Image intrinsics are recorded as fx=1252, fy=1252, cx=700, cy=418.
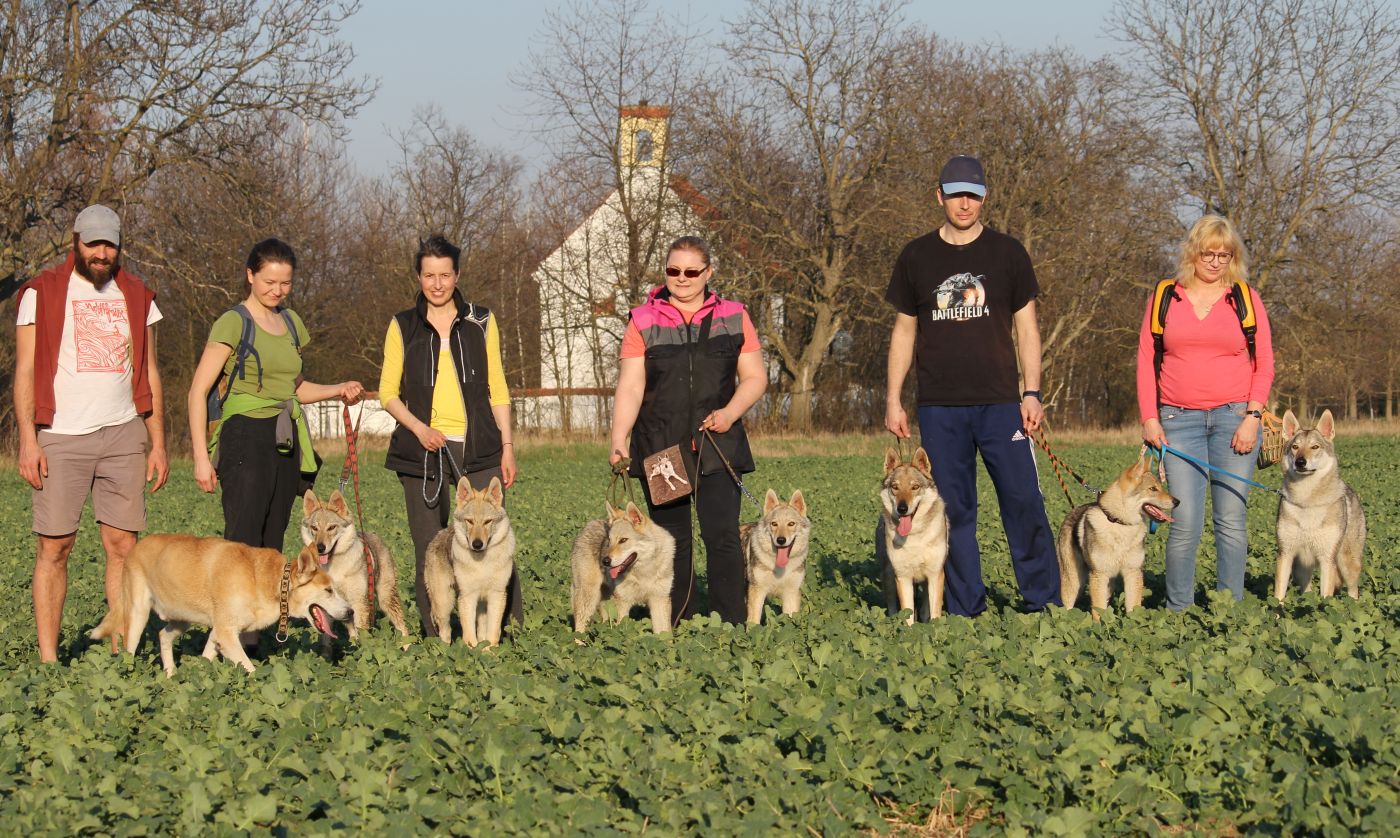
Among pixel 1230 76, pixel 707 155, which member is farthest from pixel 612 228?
pixel 1230 76

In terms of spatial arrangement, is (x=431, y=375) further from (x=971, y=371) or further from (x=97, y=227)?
(x=971, y=371)

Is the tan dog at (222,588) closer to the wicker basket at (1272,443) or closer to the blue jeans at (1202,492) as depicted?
the blue jeans at (1202,492)

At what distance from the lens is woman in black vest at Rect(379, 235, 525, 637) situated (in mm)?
7051

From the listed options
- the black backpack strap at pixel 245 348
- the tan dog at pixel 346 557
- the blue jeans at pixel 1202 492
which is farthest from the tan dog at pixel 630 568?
the blue jeans at pixel 1202 492

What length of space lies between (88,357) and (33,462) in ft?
1.98

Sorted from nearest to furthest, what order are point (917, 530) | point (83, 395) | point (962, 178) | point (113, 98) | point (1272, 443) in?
point (83, 395) < point (962, 178) < point (917, 530) < point (1272, 443) < point (113, 98)

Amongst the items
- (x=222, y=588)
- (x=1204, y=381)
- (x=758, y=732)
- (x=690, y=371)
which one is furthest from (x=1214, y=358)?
(x=222, y=588)

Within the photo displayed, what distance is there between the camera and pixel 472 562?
7.02m

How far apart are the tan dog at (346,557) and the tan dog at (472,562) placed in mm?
430

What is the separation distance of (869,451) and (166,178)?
57.9 ft

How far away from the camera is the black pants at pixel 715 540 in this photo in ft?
22.8

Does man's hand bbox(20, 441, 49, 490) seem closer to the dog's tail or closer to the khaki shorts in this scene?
the khaki shorts

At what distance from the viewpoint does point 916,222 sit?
31859 mm

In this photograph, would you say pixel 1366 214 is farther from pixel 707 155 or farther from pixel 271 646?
pixel 271 646
